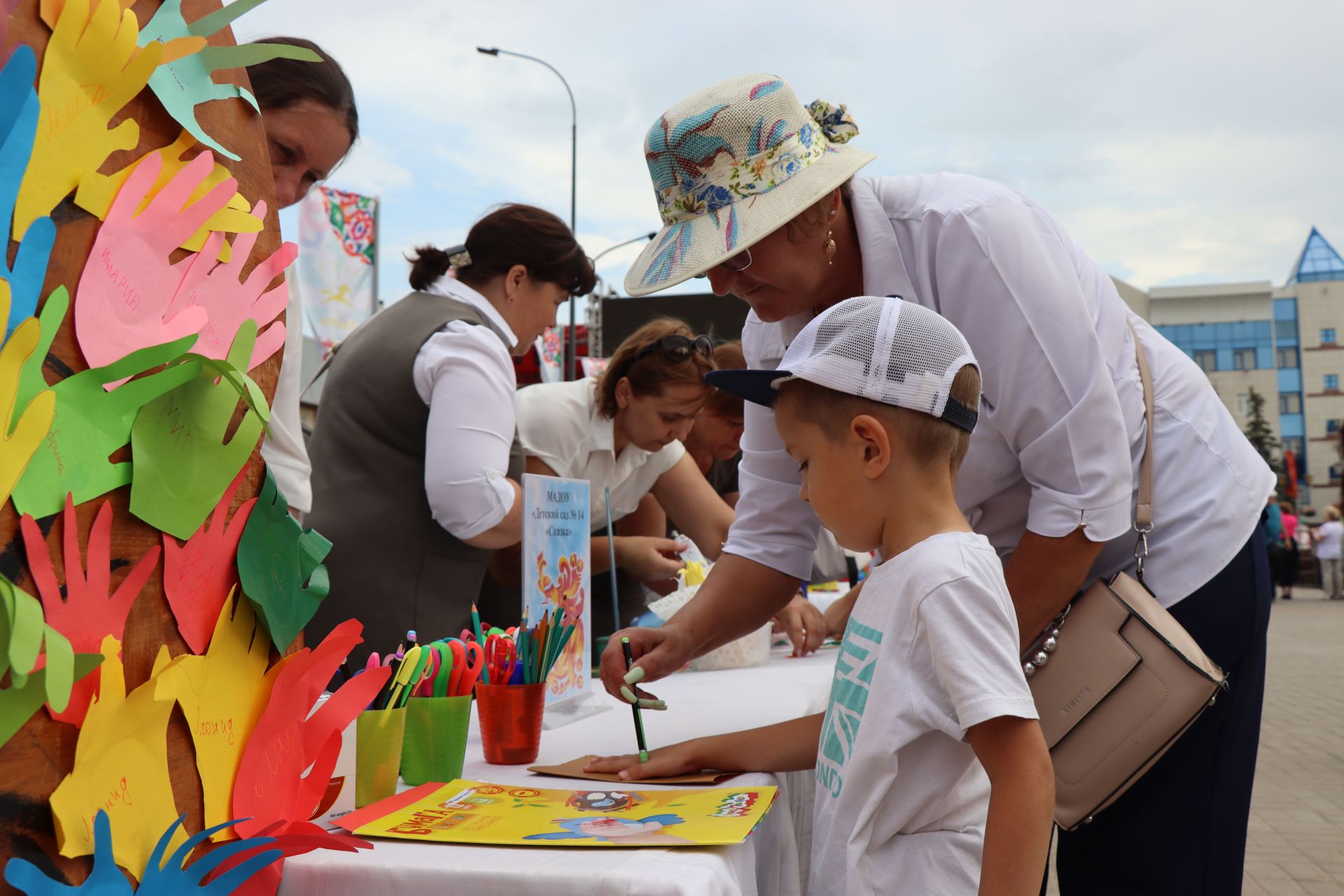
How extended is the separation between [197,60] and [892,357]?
0.66 m

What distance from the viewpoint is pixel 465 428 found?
1.67 meters

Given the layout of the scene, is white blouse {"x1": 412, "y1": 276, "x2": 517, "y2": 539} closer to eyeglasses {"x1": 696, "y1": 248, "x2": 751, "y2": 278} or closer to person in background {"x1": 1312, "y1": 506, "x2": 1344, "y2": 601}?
eyeglasses {"x1": 696, "y1": 248, "x2": 751, "y2": 278}

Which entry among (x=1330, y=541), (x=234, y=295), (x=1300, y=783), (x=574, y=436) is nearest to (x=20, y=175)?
(x=234, y=295)

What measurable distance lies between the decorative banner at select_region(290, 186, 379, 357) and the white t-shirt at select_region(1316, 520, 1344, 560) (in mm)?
15043

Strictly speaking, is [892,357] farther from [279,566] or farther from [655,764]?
[279,566]

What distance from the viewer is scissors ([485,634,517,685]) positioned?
1211mm

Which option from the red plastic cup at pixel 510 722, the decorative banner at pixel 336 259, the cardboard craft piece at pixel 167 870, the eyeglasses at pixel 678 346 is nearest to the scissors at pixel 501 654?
the red plastic cup at pixel 510 722

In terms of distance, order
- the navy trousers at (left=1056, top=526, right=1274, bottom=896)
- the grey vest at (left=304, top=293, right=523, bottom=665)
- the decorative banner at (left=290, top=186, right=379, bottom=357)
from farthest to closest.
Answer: the decorative banner at (left=290, top=186, right=379, bottom=357) < the grey vest at (left=304, top=293, right=523, bottom=665) < the navy trousers at (left=1056, top=526, right=1274, bottom=896)

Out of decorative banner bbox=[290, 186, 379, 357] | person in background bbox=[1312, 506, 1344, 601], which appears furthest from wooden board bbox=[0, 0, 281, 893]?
person in background bbox=[1312, 506, 1344, 601]

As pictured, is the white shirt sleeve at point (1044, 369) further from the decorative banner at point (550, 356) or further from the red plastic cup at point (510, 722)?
the decorative banner at point (550, 356)

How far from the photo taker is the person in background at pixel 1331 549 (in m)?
15.6

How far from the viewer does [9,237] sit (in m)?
0.61

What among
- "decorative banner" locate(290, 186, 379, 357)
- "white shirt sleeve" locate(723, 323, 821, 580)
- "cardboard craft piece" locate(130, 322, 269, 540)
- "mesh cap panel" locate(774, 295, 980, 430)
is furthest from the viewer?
"decorative banner" locate(290, 186, 379, 357)

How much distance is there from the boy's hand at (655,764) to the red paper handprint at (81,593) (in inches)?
22.3
